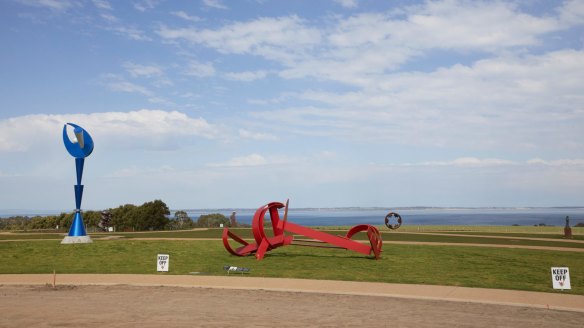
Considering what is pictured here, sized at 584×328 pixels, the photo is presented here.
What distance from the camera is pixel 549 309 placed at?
12461mm

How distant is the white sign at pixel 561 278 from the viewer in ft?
49.1

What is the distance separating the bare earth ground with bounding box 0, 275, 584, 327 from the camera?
1097 centimetres

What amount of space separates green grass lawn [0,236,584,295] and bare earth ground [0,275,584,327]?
1.94 metres

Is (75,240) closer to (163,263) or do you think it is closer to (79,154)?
(79,154)

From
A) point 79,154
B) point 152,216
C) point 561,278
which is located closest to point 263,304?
point 561,278

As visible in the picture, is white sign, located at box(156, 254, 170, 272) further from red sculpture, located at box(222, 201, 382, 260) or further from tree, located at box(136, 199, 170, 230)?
tree, located at box(136, 199, 170, 230)

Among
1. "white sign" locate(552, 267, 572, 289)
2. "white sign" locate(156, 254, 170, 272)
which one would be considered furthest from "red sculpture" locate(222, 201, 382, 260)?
"white sign" locate(552, 267, 572, 289)

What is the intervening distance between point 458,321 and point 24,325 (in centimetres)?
899

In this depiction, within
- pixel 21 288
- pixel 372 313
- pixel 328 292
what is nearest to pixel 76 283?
pixel 21 288

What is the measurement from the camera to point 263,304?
1291 cm

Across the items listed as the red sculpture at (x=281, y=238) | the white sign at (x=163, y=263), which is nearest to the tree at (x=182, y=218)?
the red sculpture at (x=281, y=238)

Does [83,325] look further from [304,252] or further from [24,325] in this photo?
[304,252]

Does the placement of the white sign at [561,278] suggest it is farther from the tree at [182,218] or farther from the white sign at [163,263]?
the tree at [182,218]

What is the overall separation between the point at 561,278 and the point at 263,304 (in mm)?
8766
